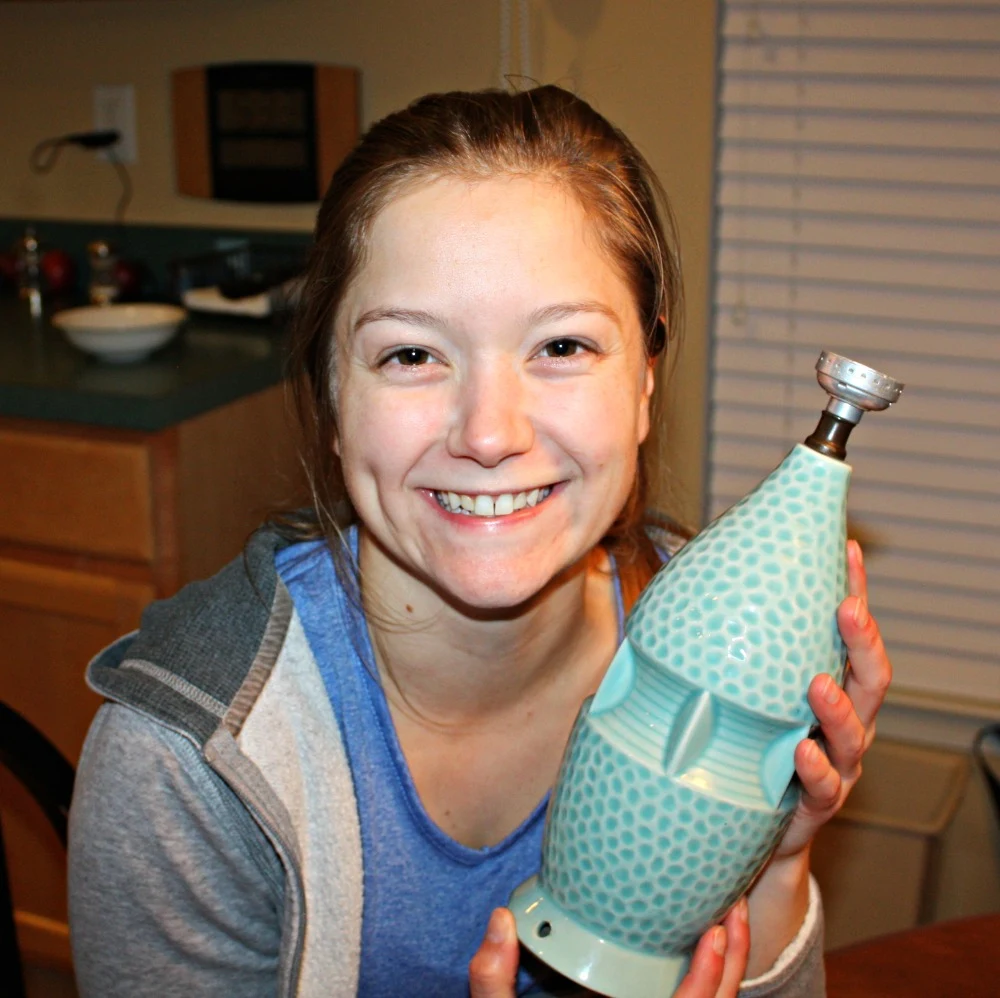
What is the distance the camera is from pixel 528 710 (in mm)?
1139

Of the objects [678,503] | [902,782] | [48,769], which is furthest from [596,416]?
[902,782]

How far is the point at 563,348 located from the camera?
910mm

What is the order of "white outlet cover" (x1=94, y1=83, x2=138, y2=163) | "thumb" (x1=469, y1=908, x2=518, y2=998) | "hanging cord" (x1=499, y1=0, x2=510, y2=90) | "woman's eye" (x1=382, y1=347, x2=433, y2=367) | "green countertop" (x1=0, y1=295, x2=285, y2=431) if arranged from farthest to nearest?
"white outlet cover" (x1=94, y1=83, x2=138, y2=163) < "hanging cord" (x1=499, y1=0, x2=510, y2=90) < "green countertop" (x1=0, y1=295, x2=285, y2=431) < "woman's eye" (x1=382, y1=347, x2=433, y2=367) < "thumb" (x1=469, y1=908, x2=518, y2=998)

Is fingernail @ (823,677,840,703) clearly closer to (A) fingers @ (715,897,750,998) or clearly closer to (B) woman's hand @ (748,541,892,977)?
(B) woman's hand @ (748,541,892,977)

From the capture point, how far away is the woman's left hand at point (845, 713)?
73 cm

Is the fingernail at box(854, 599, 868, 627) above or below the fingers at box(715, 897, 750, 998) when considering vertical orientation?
above

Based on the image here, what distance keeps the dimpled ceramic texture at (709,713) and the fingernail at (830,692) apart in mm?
12

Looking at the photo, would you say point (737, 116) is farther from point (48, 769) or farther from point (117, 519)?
point (48, 769)

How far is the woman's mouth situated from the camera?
0.91 meters

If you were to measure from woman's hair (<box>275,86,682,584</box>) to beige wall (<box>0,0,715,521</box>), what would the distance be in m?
0.77

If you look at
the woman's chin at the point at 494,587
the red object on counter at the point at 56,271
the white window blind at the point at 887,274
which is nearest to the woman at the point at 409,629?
the woman's chin at the point at 494,587

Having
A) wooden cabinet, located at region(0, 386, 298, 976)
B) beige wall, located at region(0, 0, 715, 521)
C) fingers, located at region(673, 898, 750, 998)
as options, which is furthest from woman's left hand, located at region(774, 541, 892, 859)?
wooden cabinet, located at region(0, 386, 298, 976)

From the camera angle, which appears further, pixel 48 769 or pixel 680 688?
pixel 48 769

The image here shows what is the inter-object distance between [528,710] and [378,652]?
161 millimetres
